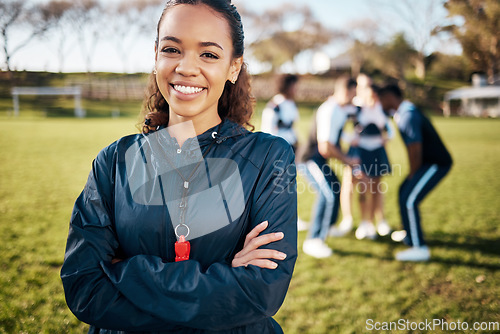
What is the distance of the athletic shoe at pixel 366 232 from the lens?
496cm

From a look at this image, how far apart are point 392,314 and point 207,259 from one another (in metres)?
2.57

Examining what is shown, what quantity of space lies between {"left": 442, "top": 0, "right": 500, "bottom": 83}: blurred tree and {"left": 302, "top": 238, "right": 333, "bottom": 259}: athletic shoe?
3.53m

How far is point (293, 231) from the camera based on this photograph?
55.3 inches

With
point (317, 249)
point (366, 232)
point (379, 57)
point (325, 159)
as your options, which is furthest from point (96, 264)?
point (379, 57)

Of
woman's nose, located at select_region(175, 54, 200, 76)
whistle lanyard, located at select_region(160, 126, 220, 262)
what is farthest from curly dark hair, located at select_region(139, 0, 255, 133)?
whistle lanyard, located at select_region(160, 126, 220, 262)

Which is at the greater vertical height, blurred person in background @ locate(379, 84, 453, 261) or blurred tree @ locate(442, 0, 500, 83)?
blurred tree @ locate(442, 0, 500, 83)

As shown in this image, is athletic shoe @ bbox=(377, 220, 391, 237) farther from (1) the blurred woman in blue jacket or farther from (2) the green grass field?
(1) the blurred woman in blue jacket

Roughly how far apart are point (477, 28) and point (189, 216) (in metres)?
5.22

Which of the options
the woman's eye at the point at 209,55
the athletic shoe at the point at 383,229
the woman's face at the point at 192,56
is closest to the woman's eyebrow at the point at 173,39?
the woman's face at the point at 192,56

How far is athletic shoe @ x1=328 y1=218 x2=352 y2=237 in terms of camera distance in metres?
5.05

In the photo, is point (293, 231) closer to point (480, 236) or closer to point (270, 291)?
point (270, 291)

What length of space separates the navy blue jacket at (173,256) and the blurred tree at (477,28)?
4603 mm

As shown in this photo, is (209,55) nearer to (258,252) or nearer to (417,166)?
(258,252)

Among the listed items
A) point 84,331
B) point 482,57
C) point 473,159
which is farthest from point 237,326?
point 473,159
